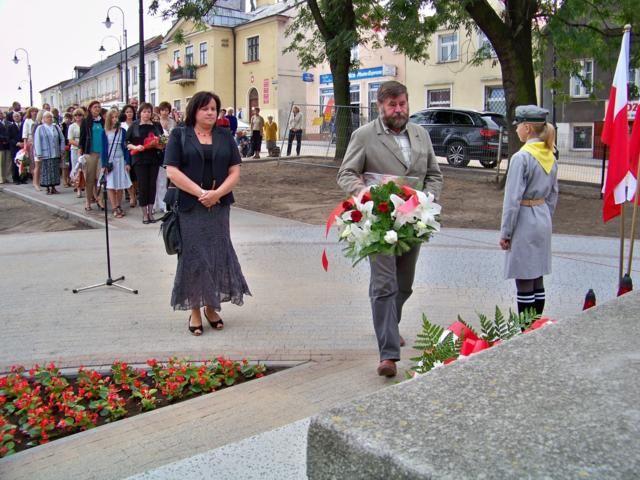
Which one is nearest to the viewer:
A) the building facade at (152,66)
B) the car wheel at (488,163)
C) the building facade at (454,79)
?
the car wheel at (488,163)

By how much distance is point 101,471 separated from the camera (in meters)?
3.38

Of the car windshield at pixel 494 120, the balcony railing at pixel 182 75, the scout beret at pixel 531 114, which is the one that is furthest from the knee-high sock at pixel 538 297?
the balcony railing at pixel 182 75

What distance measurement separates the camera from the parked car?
20.3m

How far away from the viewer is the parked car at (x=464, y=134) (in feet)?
66.7

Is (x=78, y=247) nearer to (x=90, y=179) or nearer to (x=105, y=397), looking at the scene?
(x=90, y=179)

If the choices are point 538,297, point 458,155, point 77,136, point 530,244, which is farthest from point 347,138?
point 530,244

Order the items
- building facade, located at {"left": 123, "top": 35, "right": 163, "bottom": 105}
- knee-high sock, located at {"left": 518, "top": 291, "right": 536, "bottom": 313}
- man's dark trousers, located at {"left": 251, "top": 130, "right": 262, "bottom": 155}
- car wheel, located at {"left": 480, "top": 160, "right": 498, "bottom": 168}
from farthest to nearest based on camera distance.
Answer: building facade, located at {"left": 123, "top": 35, "right": 163, "bottom": 105} < man's dark trousers, located at {"left": 251, "top": 130, "right": 262, "bottom": 155} < car wheel, located at {"left": 480, "top": 160, "right": 498, "bottom": 168} < knee-high sock, located at {"left": 518, "top": 291, "right": 536, "bottom": 313}

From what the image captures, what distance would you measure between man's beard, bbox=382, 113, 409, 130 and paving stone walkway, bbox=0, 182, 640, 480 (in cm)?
171

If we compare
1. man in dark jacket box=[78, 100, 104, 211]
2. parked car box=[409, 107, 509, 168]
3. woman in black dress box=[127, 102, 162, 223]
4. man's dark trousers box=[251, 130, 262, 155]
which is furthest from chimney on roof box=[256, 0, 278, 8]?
woman in black dress box=[127, 102, 162, 223]

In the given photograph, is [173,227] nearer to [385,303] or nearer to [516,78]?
[385,303]

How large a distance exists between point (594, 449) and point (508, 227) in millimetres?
4080

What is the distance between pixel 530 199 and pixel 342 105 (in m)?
16.5

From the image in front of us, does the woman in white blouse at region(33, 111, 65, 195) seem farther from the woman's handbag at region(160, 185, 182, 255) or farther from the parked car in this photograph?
the woman's handbag at region(160, 185, 182, 255)

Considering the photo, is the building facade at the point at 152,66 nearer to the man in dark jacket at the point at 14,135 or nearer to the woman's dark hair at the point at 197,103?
the man in dark jacket at the point at 14,135
